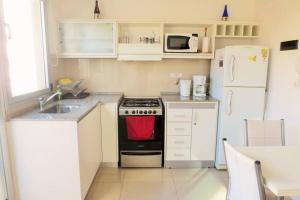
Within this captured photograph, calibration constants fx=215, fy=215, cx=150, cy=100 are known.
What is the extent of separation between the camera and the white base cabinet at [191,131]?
2787 mm

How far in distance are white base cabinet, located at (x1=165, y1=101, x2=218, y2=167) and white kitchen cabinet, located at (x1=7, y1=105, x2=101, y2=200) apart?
1.25 meters

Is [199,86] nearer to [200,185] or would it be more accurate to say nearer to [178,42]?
[178,42]

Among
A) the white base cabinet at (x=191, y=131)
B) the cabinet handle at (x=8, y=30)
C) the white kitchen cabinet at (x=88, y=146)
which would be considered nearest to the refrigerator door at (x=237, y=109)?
the white base cabinet at (x=191, y=131)

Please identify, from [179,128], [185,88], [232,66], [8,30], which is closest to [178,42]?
[185,88]

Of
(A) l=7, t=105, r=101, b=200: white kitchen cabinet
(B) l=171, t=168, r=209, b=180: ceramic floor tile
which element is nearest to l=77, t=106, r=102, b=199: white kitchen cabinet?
(A) l=7, t=105, r=101, b=200: white kitchen cabinet

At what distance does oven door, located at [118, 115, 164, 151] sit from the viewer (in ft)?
9.08

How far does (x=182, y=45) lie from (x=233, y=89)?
908mm

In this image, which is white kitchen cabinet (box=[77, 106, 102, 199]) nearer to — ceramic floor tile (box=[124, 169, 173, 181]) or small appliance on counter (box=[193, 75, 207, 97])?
ceramic floor tile (box=[124, 169, 173, 181])

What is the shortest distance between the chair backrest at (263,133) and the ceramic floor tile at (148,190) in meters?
1.03

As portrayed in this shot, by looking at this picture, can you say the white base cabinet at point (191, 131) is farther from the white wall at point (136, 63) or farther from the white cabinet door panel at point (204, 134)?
the white wall at point (136, 63)

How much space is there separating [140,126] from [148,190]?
762 millimetres

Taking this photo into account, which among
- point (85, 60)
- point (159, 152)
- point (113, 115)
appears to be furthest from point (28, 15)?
point (159, 152)

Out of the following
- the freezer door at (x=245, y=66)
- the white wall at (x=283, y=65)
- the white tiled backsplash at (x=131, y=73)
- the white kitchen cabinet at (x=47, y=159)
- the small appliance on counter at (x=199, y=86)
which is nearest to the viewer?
the white kitchen cabinet at (x=47, y=159)

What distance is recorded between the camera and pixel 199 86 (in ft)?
10.2
